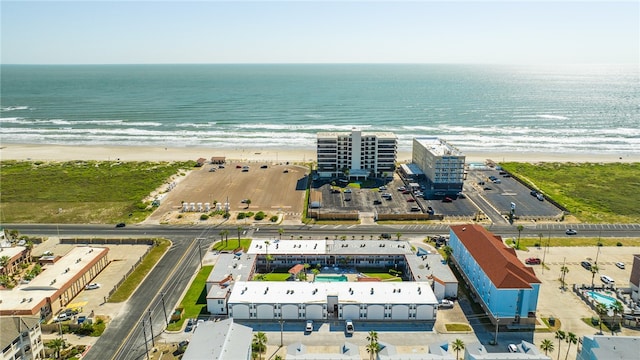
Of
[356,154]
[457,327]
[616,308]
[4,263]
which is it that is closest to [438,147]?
→ [356,154]

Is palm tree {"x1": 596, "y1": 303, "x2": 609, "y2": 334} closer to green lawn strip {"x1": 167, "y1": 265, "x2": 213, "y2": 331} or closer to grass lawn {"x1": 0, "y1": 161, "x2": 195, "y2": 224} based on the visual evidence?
green lawn strip {"x1": 167, "y1": 265, "x2": 213, "y2": 331}

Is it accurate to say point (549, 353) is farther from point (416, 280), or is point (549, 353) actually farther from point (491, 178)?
point (491, 178)

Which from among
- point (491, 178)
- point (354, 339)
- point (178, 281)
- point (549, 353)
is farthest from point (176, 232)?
point (491, 178)

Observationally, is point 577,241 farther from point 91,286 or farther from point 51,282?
point 51,282

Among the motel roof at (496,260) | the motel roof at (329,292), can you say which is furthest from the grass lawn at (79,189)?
the motel roof at (496,260)

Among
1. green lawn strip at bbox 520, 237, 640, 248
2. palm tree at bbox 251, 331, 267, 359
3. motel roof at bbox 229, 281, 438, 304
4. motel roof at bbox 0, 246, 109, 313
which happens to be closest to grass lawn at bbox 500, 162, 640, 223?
green lawn strip at bbox 520, 237, 640, 248
